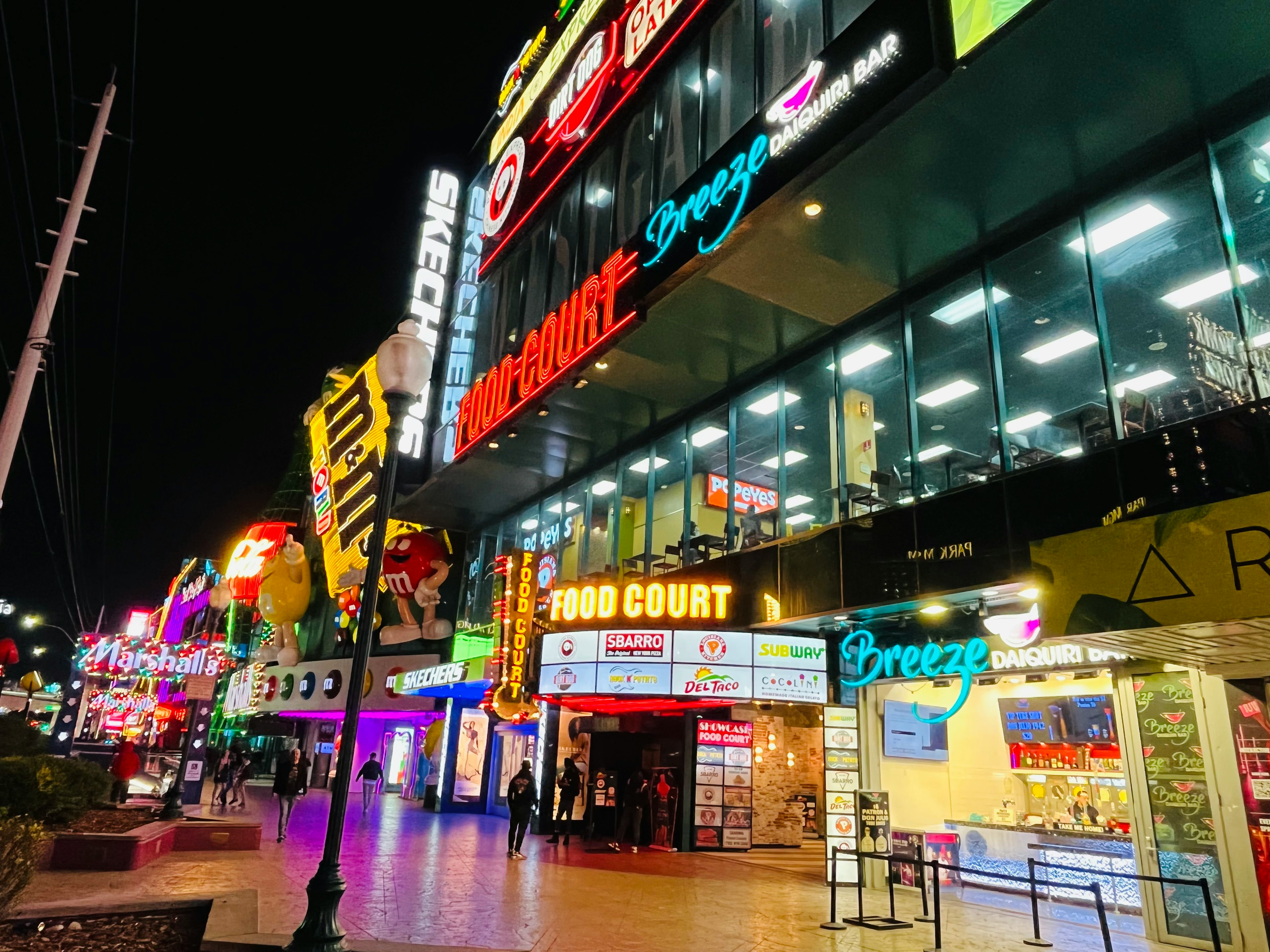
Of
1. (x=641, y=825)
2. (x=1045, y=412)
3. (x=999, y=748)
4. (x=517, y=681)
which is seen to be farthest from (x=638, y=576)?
(x=1045, y=412)

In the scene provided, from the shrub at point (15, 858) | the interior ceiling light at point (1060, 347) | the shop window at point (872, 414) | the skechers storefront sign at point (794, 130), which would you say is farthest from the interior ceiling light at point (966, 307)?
the shrub at point (15, 858)

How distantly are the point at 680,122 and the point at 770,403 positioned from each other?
21.4 feet

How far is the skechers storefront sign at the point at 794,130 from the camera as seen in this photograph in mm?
10023

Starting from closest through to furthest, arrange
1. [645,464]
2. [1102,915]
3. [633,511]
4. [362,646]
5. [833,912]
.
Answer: [1102,915] < [362,646] < [833,912] < [645,464] < [633,511]

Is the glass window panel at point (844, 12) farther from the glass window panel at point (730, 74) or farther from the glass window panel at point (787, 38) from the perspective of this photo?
the glass window panel at point (730, 74)

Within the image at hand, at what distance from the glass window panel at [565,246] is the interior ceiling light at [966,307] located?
31.1 ft

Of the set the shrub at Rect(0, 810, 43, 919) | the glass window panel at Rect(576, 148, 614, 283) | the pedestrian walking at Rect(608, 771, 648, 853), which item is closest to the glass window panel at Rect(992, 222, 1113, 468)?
the glass window panel at Rect(576, 148, 614, 283)

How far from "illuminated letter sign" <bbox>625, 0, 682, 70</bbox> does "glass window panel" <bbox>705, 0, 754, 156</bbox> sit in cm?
209

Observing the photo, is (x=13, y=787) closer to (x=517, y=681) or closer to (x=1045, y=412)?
(x=517, y=681)

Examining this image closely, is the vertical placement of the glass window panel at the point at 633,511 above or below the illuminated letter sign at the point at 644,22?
below

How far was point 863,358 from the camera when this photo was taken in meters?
14.7

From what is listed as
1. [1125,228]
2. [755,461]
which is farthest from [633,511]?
[1125,228]

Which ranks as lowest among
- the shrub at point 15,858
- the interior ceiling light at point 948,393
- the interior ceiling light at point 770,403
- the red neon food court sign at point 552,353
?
the shrub at point 15,858

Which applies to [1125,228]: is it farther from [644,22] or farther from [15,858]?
[15,858]
